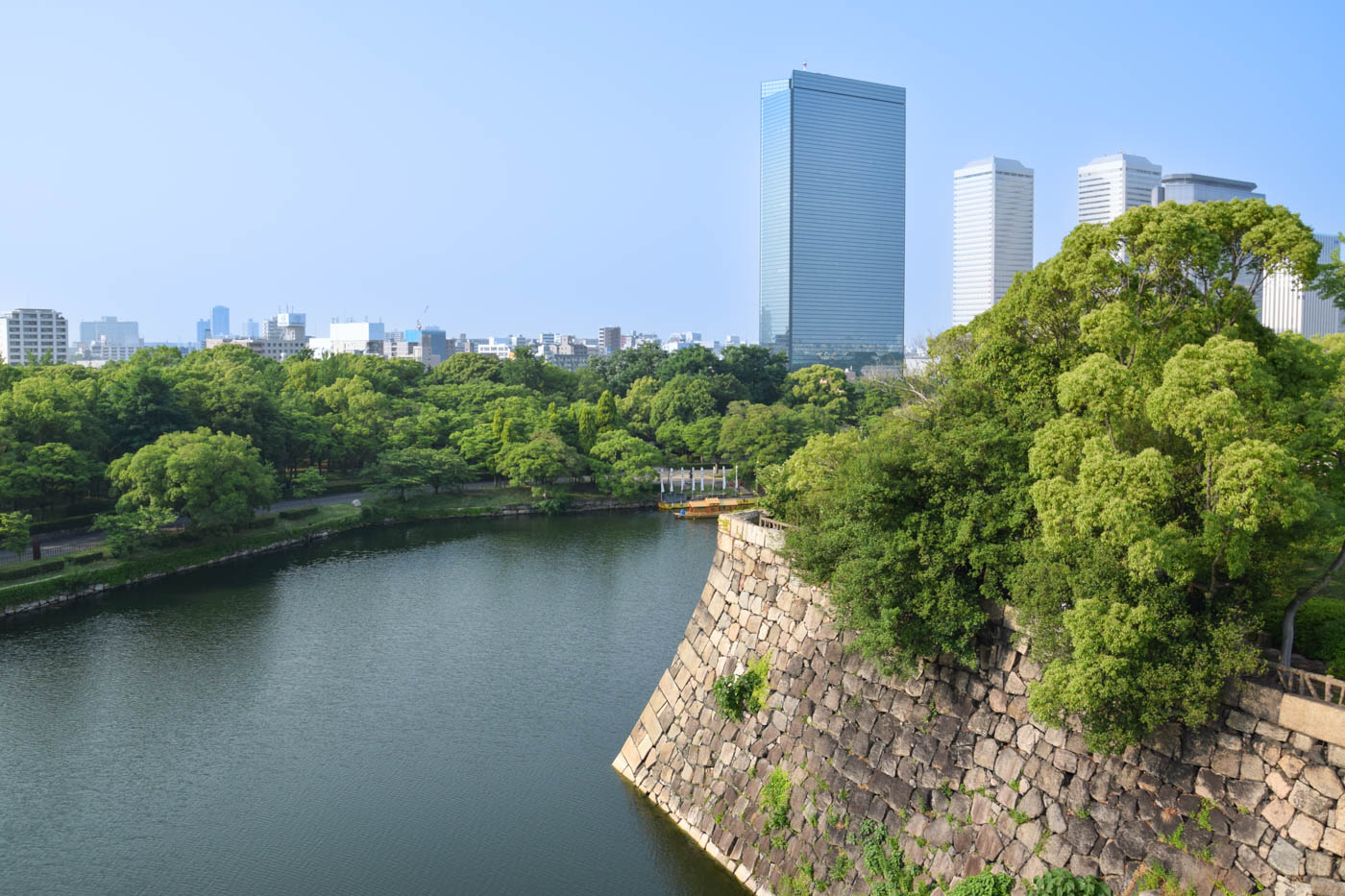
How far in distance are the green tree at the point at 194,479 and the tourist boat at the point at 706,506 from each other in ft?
54.1

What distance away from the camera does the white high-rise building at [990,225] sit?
417 ft

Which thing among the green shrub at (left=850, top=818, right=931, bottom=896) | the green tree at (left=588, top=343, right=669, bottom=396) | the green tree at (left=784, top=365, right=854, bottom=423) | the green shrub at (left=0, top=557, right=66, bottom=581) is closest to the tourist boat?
the green tree at (left=784, top=365, right=854, bottom=423)

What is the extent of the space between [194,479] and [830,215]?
343 ft

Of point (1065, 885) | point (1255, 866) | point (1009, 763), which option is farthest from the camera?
point (1009, 763)

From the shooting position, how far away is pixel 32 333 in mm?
108375

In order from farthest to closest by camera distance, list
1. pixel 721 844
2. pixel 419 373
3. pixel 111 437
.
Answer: pixel 419 373, pixel 111 437, pixel 721 844

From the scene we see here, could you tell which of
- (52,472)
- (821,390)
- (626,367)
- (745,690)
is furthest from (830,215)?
(745,690)

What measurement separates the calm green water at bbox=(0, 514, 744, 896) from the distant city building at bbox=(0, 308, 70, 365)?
95092 millimetres

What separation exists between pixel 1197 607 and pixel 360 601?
861 inches

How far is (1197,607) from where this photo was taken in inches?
363

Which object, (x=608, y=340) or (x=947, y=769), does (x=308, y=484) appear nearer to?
(x=947, y=769)

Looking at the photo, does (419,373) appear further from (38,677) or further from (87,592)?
(38,677)

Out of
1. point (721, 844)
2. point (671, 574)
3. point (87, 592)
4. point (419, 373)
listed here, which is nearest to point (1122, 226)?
point (721, 844)

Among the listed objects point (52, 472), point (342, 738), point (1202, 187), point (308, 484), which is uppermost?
point (1202, 187)
